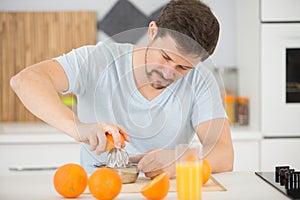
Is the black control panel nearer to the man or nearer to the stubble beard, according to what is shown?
the man

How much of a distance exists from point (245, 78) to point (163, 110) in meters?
1.59

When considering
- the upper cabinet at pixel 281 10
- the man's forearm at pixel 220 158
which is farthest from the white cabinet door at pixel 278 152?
the man's forearm at pixel 220 158

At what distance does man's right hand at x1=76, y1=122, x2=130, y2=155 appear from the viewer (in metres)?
1.41

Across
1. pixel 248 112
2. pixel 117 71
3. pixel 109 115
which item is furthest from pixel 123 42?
pixel 248 112

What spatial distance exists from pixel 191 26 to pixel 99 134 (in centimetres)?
37

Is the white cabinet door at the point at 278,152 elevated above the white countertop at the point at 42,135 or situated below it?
below

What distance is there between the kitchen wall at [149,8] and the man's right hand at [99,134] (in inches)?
76.8

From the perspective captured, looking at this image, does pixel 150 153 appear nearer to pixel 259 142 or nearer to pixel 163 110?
pixel 163 110

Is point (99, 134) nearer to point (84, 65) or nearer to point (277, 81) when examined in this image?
point (84, 65)

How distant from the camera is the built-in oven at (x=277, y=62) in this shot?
9.49ft

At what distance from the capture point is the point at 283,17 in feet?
9.51

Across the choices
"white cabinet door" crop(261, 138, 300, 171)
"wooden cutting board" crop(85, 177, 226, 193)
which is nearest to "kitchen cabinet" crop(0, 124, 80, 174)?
"white cabinet door" crop(261, 138, 300, 171)

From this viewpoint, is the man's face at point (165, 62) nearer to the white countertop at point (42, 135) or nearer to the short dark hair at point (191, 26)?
the short dark hair at point (191, 26)

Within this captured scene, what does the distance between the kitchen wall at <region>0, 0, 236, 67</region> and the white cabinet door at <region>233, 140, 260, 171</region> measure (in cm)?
66
